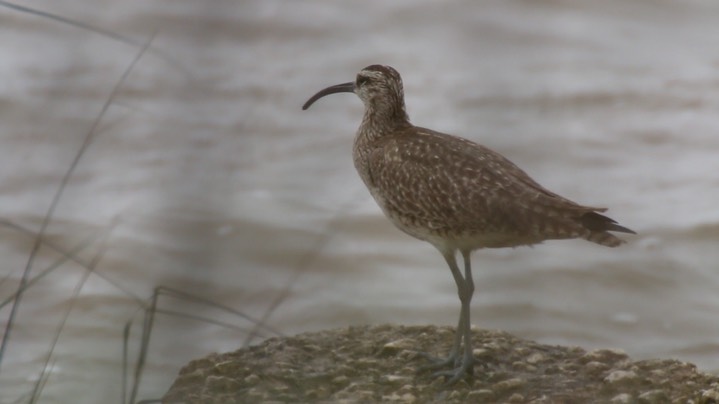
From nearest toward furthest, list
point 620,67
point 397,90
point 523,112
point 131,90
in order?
1. point 397,90
2. point 523,112
3. point 131,90
4. point 620,67

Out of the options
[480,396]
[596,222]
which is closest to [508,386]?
[480,396]

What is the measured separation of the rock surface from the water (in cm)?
94

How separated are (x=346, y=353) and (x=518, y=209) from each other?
114 centimetres

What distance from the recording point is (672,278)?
10.6m

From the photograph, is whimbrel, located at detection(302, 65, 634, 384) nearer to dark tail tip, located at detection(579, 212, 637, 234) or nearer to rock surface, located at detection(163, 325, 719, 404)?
dark tail tip, located at detection(579, 212, 637, 234)

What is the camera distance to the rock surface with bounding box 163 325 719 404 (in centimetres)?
562

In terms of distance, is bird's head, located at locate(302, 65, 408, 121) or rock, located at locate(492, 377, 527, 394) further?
bird's head, located at locate(302, 65, 408, 121)

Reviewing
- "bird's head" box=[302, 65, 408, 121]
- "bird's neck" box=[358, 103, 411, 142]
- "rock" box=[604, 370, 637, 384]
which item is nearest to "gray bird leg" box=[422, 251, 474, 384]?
"rock" box=[604, 370, 637, 384]

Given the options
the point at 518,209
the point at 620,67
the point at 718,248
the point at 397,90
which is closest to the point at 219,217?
the point at 518,209

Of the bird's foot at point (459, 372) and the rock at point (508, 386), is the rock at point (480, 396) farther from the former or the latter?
the bird's foot at point (459, 372)

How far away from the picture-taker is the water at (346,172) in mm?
9336

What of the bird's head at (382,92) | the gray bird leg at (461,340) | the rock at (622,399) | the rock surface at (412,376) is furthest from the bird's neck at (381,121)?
the rock at (622,399)

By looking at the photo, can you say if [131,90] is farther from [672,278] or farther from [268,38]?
[672,278]

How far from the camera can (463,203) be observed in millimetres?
5840
